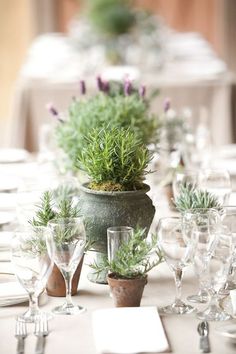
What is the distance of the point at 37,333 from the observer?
5.11 feet

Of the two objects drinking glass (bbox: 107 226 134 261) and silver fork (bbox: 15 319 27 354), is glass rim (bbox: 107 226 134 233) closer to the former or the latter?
drinking glass (bbox: 107 226 134 261)

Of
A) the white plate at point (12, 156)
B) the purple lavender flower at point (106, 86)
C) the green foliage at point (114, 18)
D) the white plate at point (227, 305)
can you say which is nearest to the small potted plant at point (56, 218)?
the white plate at point (227, 305)

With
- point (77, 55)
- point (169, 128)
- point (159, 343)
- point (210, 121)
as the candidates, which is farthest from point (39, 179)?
point (77, 55)

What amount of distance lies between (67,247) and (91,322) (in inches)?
6.2

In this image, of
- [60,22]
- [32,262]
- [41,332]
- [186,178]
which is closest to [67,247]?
[32,262]

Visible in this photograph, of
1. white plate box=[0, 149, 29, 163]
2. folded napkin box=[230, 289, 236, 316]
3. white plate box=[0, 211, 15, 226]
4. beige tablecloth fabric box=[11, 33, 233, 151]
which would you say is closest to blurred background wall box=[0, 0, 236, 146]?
beige tablecloth fabric box=[11, 33, 233, 151]

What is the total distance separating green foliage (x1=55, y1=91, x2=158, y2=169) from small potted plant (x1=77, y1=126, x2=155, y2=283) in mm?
827

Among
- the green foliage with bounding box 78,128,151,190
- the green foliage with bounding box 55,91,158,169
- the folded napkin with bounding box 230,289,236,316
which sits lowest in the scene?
the folded napkin with bounding box 230,289,236,316

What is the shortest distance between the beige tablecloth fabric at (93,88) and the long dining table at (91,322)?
3.04 metres

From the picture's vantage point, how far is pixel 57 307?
1.72 m

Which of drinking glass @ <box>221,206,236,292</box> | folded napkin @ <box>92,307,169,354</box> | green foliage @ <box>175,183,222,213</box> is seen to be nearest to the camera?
folded napkin @ <box>92,307,169,354</box>

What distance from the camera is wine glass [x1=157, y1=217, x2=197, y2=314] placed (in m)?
1.64

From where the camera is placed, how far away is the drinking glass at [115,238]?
1.72 m

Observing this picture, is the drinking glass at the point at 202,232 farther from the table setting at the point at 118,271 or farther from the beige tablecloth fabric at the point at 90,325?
the beige tablecloth fabric at the point at 90,325
